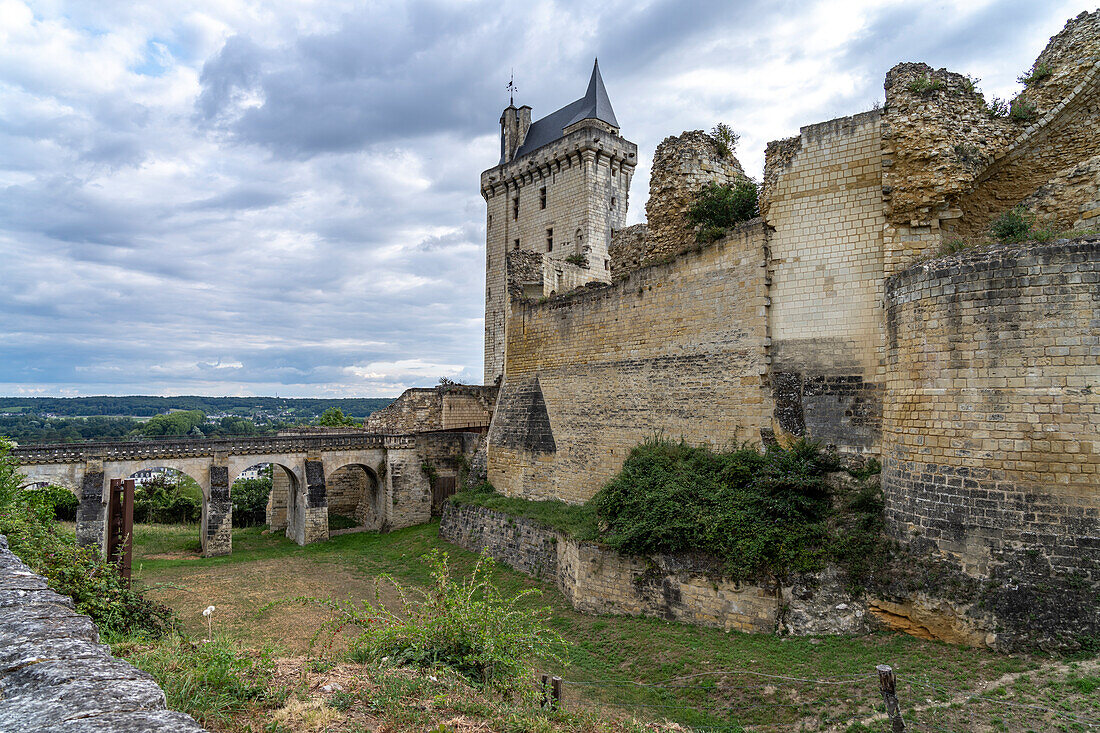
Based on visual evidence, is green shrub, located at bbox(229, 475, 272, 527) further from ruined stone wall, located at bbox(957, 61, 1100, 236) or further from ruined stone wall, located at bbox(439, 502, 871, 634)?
ruined stone wall, located at bbox(957, 61, 1100, 236)

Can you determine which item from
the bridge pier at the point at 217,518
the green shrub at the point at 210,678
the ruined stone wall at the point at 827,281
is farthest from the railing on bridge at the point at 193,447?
the green shrub at the point at 210,678

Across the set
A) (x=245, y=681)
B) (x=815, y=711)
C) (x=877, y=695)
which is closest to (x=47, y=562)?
(x=245, y=681)

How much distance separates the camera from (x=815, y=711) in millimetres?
7664

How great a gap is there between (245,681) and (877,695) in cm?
726

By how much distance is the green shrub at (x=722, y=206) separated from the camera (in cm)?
1449

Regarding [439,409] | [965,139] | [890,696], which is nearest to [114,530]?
[890,696]

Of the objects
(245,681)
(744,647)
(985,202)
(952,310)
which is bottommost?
(744,647)

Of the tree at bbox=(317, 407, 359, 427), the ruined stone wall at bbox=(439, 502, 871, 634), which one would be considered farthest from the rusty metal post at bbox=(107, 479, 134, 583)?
the tree at bbox=(317, 407, 359, 427)

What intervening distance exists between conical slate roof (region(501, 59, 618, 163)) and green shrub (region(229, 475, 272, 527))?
22.9 m

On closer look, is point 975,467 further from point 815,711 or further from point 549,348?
point 549,348

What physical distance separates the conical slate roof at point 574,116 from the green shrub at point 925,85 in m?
19.9

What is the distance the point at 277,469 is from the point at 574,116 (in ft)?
72.5

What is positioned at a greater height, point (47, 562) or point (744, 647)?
point (47, 562)

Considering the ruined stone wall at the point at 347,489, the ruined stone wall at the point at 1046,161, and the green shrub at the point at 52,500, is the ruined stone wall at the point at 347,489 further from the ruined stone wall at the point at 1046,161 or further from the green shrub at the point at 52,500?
the ruined stone wall at the point at 1046,161
